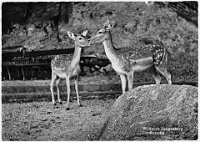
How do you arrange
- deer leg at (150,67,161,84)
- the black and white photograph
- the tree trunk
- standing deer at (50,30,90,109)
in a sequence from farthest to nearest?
the tree trunk, deer leg at (150,67,161,84), standing deer at (50,30,90,109), the black and white photograph

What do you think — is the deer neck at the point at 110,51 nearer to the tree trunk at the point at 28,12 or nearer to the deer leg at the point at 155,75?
the deer leg at the point at 155,75

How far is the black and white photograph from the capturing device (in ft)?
14.3

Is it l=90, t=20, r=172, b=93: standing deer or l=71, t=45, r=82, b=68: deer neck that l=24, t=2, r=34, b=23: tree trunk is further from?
l=90, t=20, r=172, b=93: standing deer

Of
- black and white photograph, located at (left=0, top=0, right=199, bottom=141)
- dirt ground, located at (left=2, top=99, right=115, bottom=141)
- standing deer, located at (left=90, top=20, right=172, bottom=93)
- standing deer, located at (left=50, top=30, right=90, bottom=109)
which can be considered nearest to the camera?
black and white photograph, located at (left=0, top=0, right=199, bottom=141)

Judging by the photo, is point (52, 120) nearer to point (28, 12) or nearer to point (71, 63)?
point (71, 63)

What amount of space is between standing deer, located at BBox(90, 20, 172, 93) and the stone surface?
32.1 inches

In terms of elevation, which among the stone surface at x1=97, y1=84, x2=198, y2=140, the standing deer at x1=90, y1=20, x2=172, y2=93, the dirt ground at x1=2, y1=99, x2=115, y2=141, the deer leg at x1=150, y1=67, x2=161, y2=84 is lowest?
the dirt ground at x1=2, y1=99, x2=115, y2=141

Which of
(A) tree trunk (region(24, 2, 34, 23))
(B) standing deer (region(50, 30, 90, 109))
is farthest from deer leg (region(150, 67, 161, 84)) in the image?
(A) tree trunk (region(24, 2, 34, 23))

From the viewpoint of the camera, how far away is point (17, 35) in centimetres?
738

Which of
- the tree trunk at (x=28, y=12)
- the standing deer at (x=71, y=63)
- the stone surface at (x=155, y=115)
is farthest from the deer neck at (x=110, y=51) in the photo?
the tree trunk at (x=28, y=12)

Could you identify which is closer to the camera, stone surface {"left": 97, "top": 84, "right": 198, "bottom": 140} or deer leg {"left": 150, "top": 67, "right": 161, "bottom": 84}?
stone surface {"left": 97, "top": 84, "right": 198, "bottom": 140}

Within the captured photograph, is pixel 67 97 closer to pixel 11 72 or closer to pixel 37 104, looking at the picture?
pixel 37 104

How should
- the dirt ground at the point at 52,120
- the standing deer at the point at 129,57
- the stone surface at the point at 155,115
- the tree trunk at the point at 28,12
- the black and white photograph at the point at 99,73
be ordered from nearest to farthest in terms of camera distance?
the stone surface at the point at 155,115
the black and white photograph at the point at 99,73
the dirt ground at the point at 52,120
the standing deer at the point at 129,57
the tree trunk at the point at 28,12

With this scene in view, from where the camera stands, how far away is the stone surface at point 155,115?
4.23 meters
